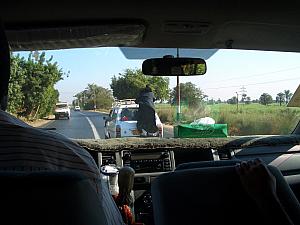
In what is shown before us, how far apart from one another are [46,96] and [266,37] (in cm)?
250

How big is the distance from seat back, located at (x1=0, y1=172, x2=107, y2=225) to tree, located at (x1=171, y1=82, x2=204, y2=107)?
382 centimetres

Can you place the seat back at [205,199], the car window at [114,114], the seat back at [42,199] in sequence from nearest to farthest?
the seat back at [42,199], the seat back at [205,199], the car window at [114,114]

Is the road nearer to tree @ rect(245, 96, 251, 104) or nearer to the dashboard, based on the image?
the dashboard

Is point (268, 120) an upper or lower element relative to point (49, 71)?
lower

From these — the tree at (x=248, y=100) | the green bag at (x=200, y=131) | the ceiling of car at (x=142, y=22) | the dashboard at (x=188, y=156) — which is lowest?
the dashboard at (x=188, y=156)

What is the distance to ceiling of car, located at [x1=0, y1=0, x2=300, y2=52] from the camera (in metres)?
3.95

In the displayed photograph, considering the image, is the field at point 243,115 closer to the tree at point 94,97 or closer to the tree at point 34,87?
the tree at point 94,97

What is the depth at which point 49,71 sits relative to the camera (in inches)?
188

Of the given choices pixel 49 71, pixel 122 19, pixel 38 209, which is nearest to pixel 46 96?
pixel 49 71

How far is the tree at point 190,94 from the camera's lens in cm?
514

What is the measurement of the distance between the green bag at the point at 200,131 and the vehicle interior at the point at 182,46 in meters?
0.15

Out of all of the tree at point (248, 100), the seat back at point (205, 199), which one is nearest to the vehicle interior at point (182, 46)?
the seat back at point (205, 199)

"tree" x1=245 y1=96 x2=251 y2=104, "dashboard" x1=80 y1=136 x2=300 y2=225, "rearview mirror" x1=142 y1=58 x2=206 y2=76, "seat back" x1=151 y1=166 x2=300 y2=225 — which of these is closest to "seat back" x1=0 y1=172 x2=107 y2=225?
"seat back" x1=151 y1=166 x2=300 y2=225

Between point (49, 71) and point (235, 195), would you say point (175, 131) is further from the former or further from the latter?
point (235, 195)
